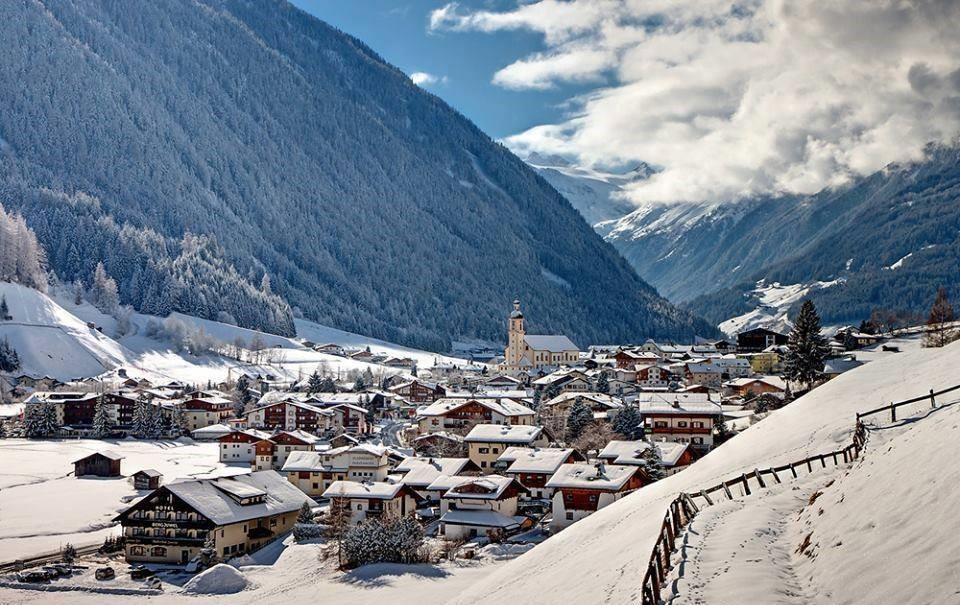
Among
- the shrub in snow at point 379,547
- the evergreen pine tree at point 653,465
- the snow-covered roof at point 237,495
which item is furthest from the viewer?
the evergreen pine tree at point 653,465

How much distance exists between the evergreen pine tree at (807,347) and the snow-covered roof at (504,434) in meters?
20.8

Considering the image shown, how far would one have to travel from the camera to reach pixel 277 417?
346 ft

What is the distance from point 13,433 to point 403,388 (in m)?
50.6

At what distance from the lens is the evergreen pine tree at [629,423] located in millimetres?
79000

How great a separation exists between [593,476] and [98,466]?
1741 inches

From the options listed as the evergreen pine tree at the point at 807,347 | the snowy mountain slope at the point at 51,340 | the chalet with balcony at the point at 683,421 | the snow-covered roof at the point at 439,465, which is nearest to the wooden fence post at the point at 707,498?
the snow-covered roof at the point at 439,465

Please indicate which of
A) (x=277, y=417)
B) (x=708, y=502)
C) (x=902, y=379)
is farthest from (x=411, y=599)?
(x=277, y=417)

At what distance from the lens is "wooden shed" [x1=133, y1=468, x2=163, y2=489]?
70.1m

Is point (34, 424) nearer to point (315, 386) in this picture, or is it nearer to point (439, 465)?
point (315, 386)

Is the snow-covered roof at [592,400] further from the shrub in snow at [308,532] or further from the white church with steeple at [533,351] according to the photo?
the white church with steeple at [533,351]

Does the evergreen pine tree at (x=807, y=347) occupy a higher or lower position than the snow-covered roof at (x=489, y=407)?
higher

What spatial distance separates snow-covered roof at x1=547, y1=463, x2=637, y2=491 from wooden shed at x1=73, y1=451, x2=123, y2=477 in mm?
40581

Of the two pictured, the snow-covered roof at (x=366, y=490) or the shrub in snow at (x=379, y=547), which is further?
the snow-covered roof at (x=366, y=490)

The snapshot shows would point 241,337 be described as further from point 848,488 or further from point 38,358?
point 848,488
